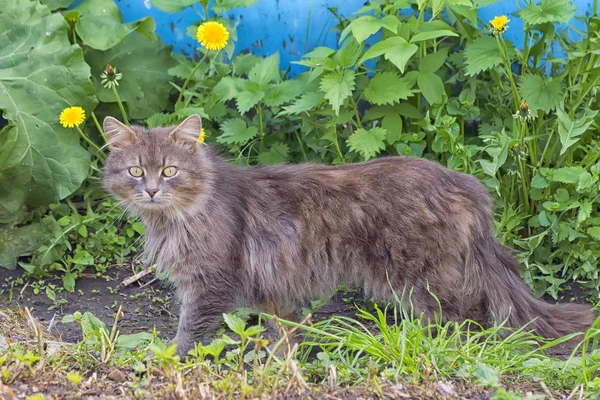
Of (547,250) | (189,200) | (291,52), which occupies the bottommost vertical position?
(547,250)

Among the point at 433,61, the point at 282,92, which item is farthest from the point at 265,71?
the point at 433,61

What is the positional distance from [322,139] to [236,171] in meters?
1.00

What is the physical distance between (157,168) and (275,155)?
54.0 inches

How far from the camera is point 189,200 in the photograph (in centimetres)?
463

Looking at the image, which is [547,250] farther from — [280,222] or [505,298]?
[280,222]

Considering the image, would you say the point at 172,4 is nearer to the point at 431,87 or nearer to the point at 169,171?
the point at 169,171

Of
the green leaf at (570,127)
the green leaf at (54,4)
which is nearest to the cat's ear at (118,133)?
the green leaf at (54,4)

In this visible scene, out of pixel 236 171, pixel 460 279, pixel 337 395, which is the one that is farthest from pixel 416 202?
pixel 337 395

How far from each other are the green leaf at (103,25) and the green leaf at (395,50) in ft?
5.73

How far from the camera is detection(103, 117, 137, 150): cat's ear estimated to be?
4.68 m

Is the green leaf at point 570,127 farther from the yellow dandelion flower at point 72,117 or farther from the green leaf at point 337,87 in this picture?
the yellow dandelion flower at point 72,117

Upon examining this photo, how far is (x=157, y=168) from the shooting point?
458cm

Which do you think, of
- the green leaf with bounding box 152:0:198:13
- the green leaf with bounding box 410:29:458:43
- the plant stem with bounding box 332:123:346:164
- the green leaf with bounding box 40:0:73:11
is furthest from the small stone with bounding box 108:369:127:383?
the green leaf with bounding box 40:0:73:11

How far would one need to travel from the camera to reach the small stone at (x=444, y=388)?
11.3ft
